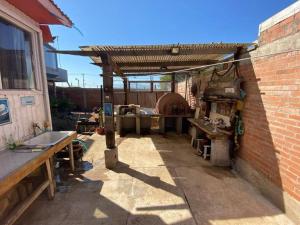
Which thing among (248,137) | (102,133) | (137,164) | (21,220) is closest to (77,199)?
(21,220)

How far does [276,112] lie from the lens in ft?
8.59

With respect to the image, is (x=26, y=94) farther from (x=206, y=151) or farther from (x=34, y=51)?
(x=206, y=151)

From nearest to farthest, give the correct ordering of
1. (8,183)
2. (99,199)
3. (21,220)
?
(8,183), (21,220), (99,199)

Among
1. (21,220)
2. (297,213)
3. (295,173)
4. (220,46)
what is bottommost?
(21,220)

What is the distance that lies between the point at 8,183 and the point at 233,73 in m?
4.51

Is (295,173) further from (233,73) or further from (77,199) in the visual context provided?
(77,199)

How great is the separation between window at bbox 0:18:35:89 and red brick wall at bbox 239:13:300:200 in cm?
436

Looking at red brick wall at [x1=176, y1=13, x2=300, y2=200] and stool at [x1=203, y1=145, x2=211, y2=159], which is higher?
red brick wall at [x1=176, y1=13, x2=300, y2=200]

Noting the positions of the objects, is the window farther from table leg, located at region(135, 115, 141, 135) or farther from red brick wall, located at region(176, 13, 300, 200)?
red brick wall, located at region(176, 13, 300, 200)

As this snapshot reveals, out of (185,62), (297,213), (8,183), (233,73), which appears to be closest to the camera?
(8,183)

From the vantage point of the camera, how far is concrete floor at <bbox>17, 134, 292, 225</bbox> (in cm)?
234

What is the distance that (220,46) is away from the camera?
11.4ft

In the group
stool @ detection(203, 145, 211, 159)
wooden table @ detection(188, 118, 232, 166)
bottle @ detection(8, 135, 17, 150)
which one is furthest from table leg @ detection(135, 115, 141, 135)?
bottle @ detection(8, 135, 17, 150)

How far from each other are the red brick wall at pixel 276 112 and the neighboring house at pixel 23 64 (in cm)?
372
